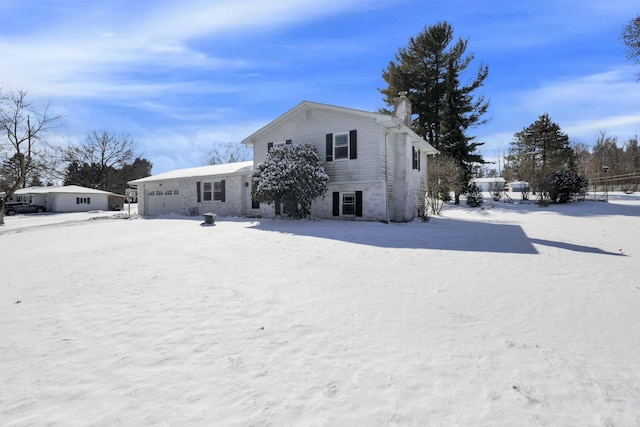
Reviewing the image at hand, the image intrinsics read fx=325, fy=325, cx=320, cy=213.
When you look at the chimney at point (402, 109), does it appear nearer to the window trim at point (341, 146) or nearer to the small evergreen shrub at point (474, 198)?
the window trim at point (341, 146)

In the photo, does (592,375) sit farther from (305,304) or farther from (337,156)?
(337,156)

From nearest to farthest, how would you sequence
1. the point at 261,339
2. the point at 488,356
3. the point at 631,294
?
the point at 488,356, the point at 261,339, the point at 631,294

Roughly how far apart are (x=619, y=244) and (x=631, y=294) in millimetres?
5989

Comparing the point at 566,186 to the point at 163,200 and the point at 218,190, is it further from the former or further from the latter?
the point at 163,200

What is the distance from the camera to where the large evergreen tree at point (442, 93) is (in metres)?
30.1

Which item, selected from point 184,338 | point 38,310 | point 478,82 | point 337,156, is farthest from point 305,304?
point 478,82

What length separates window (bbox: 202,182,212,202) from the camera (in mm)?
23359

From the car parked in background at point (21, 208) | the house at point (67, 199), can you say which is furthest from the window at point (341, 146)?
the car parked in background at point (21, 208)

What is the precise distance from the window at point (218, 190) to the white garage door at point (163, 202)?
4071 millimetres

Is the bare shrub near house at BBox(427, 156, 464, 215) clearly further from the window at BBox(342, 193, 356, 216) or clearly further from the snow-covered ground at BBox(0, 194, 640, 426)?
the snow-covered ground at BBox(0, 194, 640, 426)

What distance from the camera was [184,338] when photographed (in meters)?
3.83

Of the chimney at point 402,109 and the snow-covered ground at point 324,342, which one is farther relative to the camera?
the chimney at point 402,109

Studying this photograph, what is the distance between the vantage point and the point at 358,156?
1622cm

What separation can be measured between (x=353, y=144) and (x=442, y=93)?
747 inches
